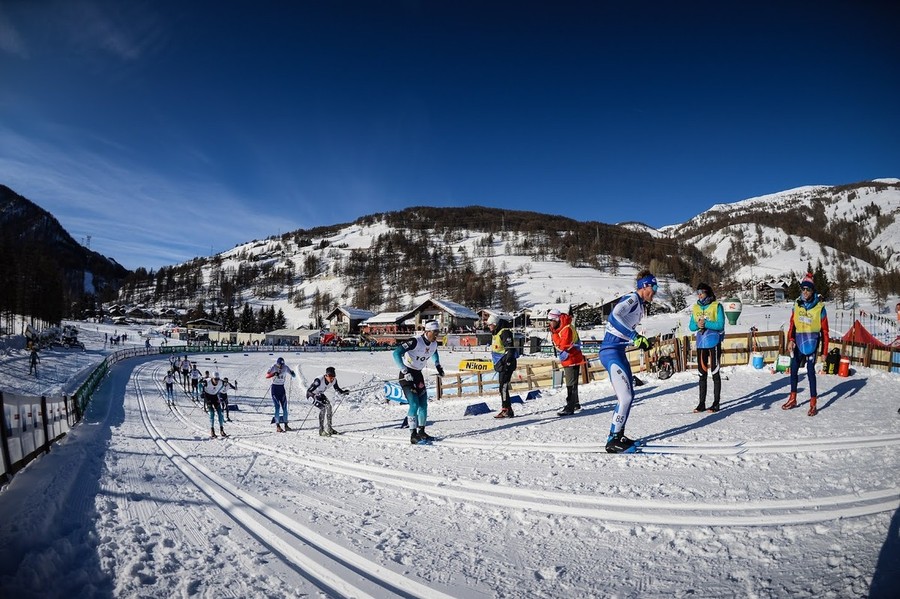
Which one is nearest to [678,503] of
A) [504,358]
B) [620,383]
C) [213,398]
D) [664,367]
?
[620,383]

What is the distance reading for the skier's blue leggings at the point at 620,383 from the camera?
5.58m

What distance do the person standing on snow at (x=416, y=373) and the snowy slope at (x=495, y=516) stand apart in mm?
547

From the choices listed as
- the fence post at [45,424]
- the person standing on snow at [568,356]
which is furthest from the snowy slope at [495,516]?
the person standing on snow at [568,356]

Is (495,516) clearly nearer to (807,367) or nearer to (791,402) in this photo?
(807,367)

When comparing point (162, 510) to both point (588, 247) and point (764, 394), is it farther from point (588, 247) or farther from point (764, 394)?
point (588, 247)

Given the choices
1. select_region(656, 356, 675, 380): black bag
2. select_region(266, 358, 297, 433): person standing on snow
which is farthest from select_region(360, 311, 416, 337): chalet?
select_region(266, 358, 297, 433): person standing on snow

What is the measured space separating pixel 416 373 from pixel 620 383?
3635 millimetres

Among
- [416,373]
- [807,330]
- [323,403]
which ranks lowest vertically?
[323,403]

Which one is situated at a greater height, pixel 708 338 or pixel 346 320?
pixel 708 338

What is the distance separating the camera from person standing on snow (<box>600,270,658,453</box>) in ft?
18.4

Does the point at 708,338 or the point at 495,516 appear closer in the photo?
the point at 495,516

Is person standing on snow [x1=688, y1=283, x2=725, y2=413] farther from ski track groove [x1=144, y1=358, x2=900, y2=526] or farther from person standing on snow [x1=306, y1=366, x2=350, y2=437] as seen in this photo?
person standing on snow [x1=306, y1=366, x2=350, y2=437]

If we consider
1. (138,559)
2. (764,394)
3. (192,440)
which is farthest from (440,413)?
(138,559)

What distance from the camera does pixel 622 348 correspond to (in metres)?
5.78
